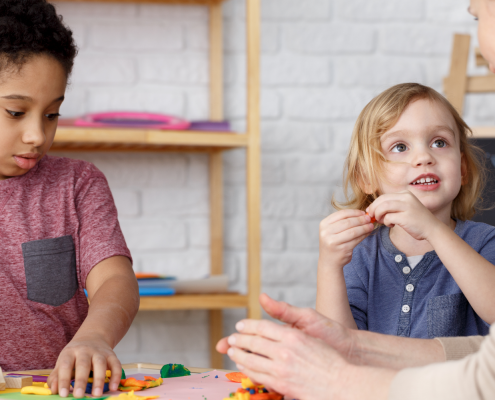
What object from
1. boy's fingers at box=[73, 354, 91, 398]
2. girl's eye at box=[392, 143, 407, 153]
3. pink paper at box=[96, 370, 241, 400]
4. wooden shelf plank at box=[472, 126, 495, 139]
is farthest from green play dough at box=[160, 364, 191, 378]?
wooden shelf plank at box=[472, 126, 495, 139]

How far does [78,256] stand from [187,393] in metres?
0.54

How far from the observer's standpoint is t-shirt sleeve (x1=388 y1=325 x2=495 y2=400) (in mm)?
486

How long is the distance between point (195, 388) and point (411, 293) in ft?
1.63

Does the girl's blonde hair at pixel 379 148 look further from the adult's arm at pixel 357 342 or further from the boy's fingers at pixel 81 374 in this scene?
the boy's fingers at pixel 81 374

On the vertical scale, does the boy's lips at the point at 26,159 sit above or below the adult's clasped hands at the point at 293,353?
above

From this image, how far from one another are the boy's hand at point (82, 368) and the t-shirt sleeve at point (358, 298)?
1.61 ft

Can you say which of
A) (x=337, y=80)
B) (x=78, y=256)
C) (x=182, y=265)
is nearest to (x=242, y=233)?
(x=182, y=265)

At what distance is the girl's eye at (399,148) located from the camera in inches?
42.8

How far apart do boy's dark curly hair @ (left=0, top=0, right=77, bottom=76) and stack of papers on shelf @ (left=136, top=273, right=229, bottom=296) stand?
0.67 meters

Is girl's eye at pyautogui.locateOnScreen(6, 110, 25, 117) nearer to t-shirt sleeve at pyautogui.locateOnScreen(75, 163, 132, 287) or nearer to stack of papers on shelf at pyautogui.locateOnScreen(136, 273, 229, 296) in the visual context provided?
t-shirt sleeve at pyautogui.locateOnScreen(75, 163, 132, 287)

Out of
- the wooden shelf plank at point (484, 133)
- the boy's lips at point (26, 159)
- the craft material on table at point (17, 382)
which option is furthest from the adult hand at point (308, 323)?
the wooden shelf plank at point (484, 133)

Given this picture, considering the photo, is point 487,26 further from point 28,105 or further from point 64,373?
point 28,105

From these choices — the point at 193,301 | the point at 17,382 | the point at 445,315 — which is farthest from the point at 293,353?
the point at 193,301

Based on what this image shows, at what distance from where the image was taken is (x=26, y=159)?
107 centimetres
